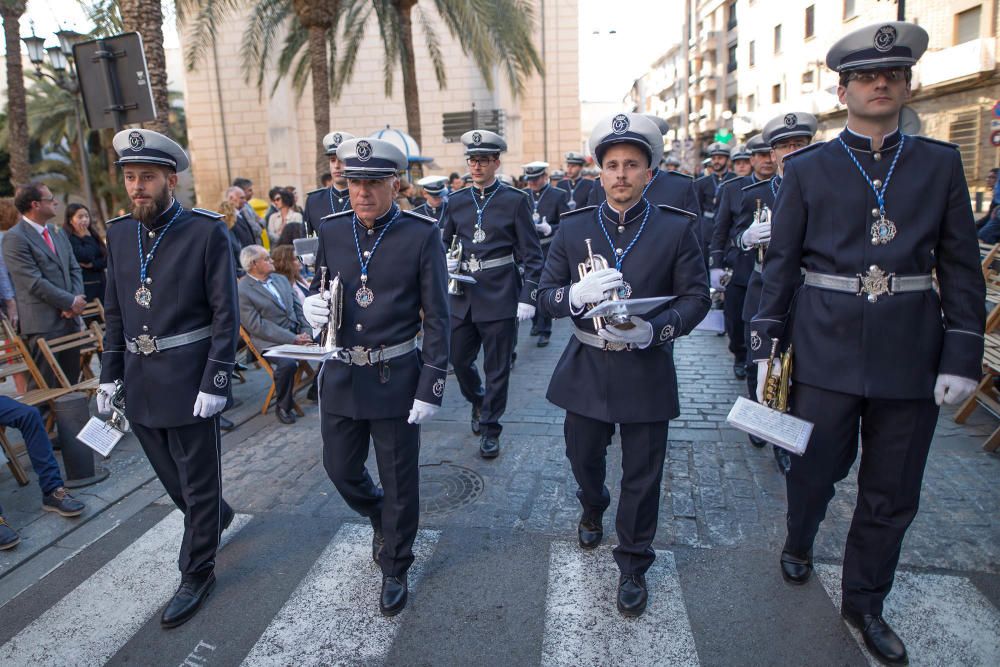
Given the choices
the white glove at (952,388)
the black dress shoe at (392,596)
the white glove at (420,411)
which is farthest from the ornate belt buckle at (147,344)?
the white glove at (952,388)

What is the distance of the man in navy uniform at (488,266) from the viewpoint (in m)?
5.77

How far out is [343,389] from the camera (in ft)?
11.5

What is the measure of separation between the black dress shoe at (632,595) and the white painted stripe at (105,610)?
2.33 metres

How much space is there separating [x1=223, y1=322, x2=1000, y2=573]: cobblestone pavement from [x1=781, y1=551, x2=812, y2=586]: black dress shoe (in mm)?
A: 298

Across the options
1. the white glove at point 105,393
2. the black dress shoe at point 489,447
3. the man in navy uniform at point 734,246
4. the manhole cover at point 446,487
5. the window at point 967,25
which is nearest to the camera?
the white glove at point 105,393

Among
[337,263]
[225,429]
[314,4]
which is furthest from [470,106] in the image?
[337,263]

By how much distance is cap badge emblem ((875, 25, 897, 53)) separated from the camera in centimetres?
278

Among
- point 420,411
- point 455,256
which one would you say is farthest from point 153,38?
point 420,411

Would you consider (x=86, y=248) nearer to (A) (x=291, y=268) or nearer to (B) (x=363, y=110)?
(A) (x=291, y=268)

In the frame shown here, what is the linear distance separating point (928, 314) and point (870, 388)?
1.25ft

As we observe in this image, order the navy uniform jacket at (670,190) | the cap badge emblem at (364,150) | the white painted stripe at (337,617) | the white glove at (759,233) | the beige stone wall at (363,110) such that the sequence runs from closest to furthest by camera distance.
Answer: the white painted stripe at (337,617), the cap badge emblem at (364,150), the white glove at (759,233), the navy uniform jacket at (670,190), the beige stone wall at (363,110)

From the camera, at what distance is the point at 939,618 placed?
10.5 ft

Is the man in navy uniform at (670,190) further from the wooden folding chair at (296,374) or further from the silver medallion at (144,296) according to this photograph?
the silver medallion at (144,296)

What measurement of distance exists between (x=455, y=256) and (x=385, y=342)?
256cm
